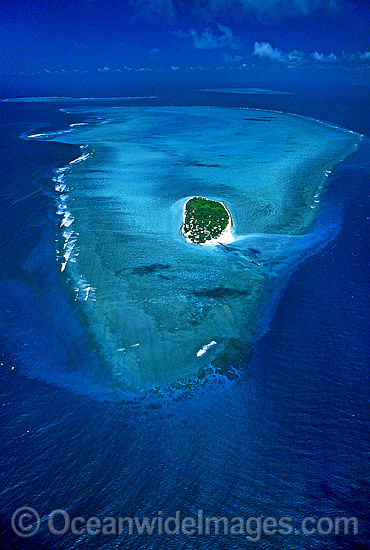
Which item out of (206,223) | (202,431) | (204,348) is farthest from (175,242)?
(202,431)

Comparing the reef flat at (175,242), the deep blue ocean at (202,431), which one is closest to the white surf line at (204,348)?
the reef flat at (175,242)

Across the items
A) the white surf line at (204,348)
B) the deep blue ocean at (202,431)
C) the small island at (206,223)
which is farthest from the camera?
the small island at (206,223)

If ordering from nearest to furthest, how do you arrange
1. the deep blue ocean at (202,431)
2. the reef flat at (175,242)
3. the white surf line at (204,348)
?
the deep blue ocean at (202,431) → the white surf line at (204,348) → the reef flat at (175,242)

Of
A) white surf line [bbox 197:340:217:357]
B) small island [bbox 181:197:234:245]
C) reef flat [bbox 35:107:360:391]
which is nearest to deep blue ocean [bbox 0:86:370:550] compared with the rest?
reef flat [bbox 35:107:360:391]

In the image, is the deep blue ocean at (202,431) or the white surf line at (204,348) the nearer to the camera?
the deep blue ocean at (202,431)

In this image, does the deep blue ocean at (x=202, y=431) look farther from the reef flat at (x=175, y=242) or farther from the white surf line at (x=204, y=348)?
the white surf line at (x=204, y=348)

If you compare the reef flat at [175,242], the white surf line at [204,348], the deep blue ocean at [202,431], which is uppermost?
the reef flat at [175,242]

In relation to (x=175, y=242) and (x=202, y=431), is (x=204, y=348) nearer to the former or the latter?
(x=202, y=431)
